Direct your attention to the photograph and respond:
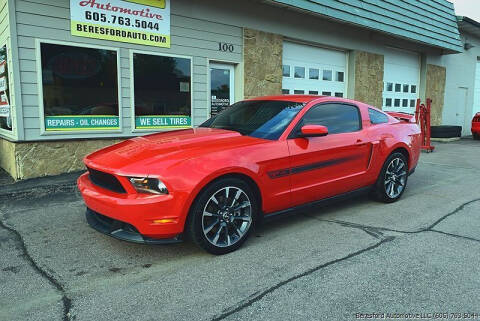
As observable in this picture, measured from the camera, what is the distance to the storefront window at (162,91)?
764 centimetres

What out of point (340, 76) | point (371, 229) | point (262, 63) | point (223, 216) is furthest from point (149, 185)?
point (340, 76)

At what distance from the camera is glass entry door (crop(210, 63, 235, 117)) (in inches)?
351

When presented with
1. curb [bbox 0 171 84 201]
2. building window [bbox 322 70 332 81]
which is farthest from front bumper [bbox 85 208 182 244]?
building window [bbox 322 70 332 81]

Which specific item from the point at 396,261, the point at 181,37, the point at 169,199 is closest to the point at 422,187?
the point at 396,261

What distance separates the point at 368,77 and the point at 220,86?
19.9ft

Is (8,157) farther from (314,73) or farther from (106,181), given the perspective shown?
(314,73)

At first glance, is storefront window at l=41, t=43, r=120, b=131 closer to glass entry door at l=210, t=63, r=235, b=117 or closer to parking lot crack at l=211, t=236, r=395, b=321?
glass entry door at l=210, t=63, r=235, b=117

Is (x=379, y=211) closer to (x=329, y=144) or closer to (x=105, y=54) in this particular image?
(x=329, y=144)

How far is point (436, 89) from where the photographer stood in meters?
15.8

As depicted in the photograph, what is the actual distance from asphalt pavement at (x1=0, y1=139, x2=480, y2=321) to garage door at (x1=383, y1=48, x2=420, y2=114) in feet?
31.2

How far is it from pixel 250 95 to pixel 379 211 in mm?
5222

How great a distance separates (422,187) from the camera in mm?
6547

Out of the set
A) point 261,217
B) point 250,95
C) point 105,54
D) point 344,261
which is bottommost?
point 344,261

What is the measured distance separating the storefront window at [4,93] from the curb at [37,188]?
1.36m
